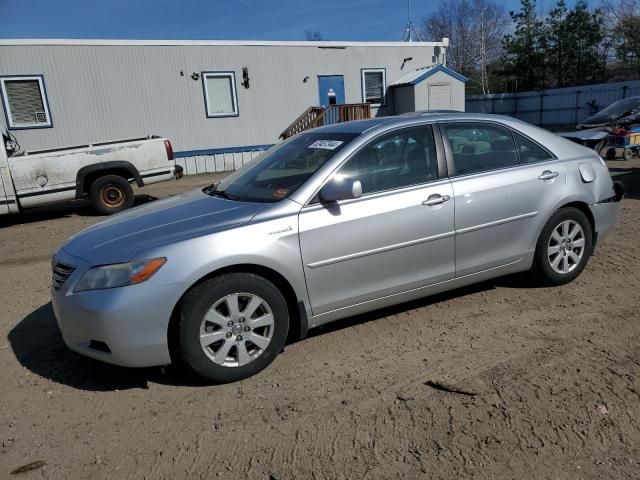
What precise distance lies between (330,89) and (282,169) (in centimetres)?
1500

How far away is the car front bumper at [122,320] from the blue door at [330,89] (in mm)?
16019

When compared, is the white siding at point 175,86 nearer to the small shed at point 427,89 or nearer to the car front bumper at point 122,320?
the small shed at point 427,89

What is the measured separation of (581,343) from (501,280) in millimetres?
1393

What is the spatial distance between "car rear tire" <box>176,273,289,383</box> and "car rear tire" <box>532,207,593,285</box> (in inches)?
95.0

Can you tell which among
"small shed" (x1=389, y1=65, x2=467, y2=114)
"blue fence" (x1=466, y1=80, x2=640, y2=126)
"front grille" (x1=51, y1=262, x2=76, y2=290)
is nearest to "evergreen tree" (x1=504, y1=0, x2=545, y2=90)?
"blue fence" (x1=466, y1=80, x2=640, y2=126)

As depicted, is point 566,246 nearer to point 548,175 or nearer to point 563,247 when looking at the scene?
point 563,247

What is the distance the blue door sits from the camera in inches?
718

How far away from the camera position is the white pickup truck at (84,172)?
9.12 meters

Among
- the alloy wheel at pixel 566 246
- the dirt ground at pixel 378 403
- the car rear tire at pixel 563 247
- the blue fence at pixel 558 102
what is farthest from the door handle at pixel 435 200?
the blue fence at pixel 558 102

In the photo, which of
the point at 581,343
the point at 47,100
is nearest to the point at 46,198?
the point at 47,100

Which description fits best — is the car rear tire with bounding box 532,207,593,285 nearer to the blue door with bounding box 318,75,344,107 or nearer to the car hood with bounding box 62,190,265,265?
the car hood with bounding box 62,190,265,265

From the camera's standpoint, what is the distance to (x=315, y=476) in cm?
252

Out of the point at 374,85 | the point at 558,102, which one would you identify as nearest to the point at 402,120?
the point at 374,85

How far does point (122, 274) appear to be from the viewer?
10.2ft
